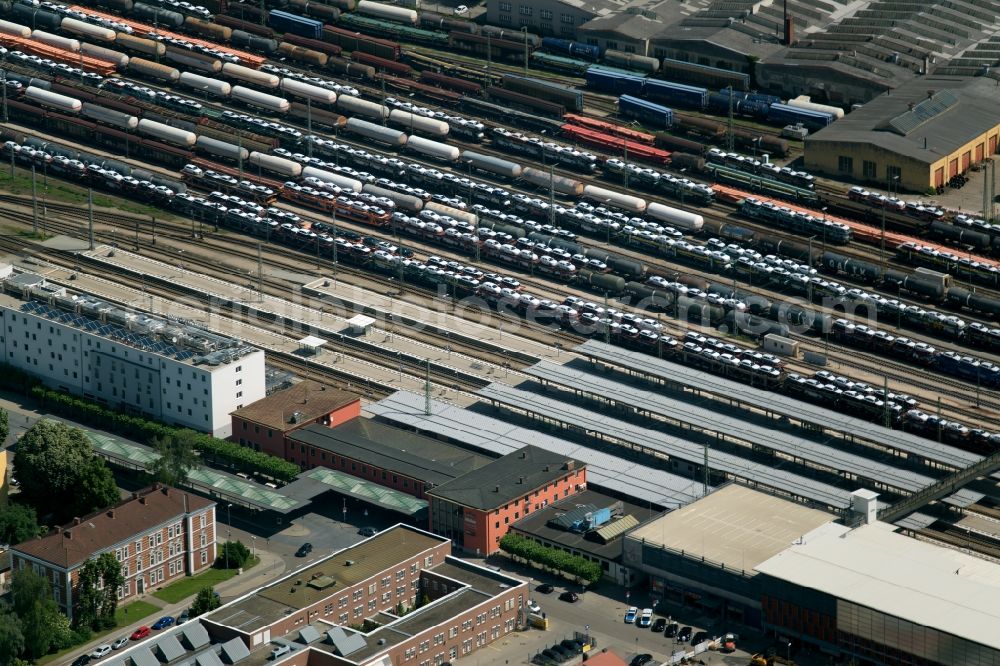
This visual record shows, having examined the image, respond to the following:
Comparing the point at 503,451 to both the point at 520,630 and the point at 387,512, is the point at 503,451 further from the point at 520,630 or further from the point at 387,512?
the point at 520,630

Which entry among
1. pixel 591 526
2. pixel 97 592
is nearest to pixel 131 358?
pixel 97 592

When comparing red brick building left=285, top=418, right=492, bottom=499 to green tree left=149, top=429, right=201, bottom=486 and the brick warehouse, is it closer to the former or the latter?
green tree left=149, top=429, right=201, bottom=486

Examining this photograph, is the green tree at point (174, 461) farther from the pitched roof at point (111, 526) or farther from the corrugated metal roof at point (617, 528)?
the corrugated metal roof at point (617, 528)

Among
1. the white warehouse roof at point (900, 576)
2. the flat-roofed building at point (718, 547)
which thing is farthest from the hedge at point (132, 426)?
the white warehouse roof at point (900, 576)

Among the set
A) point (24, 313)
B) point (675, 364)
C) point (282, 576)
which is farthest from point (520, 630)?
point (24, 313)

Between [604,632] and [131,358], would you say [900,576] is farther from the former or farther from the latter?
[131,358]

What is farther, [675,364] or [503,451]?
[675,364]
